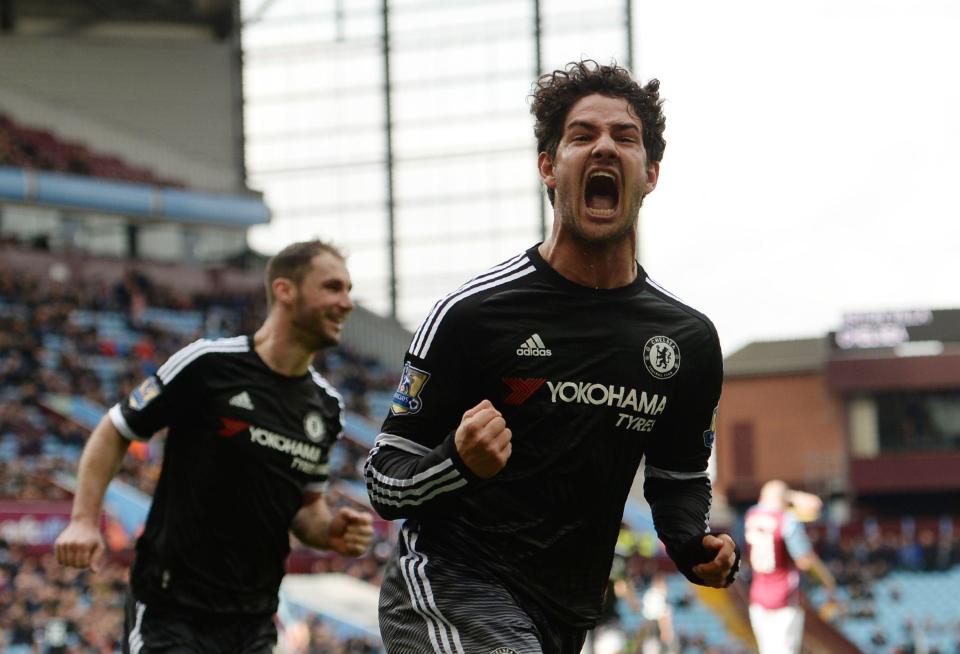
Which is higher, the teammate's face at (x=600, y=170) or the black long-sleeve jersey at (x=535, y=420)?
the teammate's face at (x=600, y=170)

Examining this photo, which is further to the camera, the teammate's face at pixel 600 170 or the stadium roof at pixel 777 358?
the stadium roof at pixel 777 358

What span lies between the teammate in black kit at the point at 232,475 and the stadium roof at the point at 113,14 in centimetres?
3922

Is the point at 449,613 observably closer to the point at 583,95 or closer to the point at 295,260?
the point at 583,95

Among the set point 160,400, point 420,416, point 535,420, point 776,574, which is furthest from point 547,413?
point 776,574

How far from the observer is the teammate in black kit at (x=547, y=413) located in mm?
3885

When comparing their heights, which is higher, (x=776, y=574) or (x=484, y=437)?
(x=484, y=437)

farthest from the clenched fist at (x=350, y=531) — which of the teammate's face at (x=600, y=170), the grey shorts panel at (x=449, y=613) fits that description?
the teammate's face at (x=600, y=170)

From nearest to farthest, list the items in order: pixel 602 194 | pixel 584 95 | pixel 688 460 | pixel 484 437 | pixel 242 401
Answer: pixel 484 437
pixel 602 194
pixel 584 95
pixel 688 460
pixel 242 401

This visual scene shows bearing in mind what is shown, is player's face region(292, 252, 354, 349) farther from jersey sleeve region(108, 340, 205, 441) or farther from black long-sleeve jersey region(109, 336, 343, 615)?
jersey sleeve region(108, 340, 205, 441)

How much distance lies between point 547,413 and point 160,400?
9.07 feet

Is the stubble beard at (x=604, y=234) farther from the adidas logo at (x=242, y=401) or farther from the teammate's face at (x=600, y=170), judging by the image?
the adidas logo at (x=242, y=401)

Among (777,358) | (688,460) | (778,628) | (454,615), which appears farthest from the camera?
(777,358)

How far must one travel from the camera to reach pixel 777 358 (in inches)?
2172

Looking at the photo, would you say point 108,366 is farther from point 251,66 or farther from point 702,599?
point 251,66
